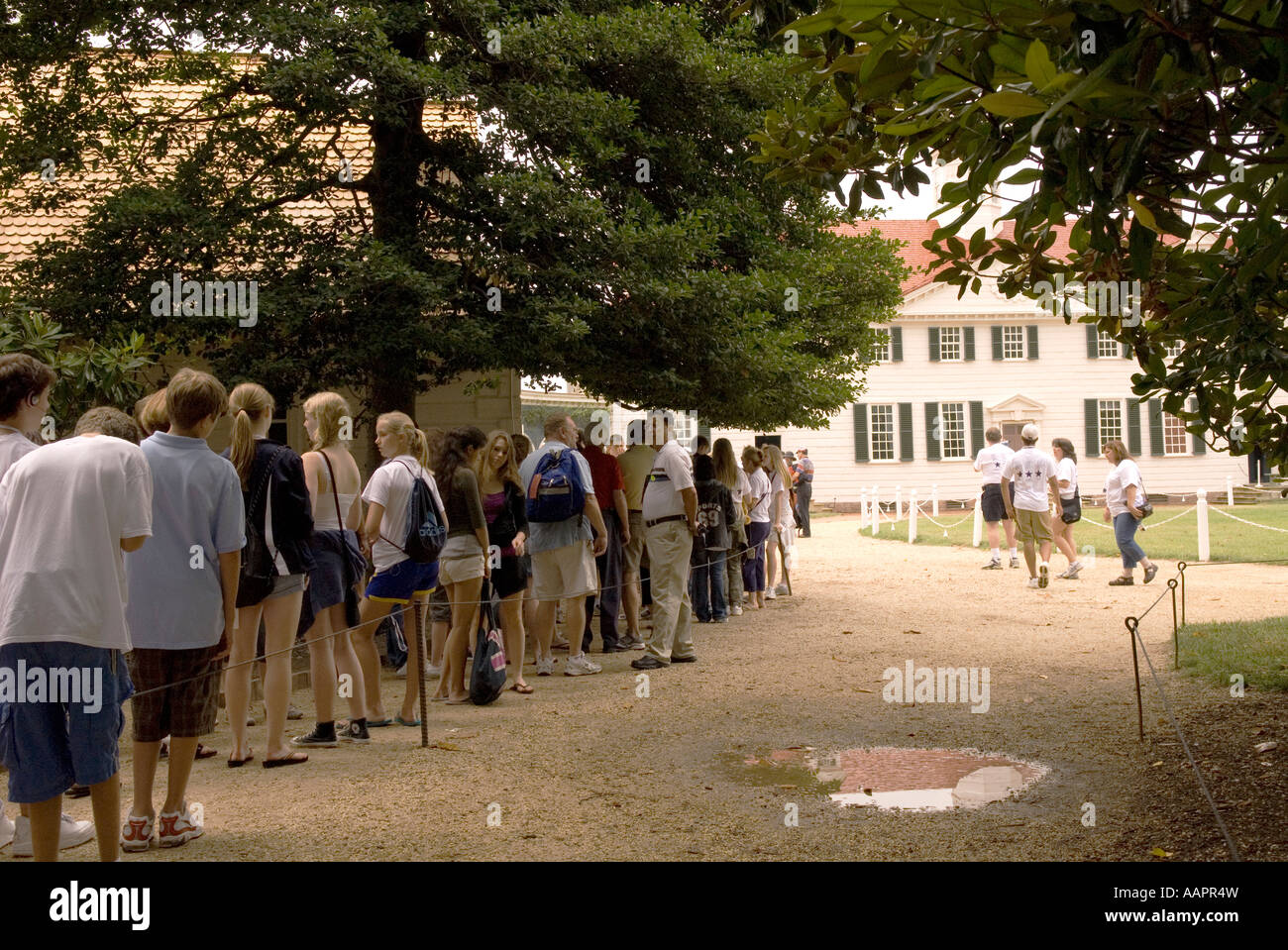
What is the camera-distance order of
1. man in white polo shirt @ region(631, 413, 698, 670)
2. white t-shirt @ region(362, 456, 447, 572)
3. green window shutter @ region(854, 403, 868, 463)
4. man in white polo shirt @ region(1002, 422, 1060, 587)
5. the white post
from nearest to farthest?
white t-shirt @ region(362, 456, 447, 572) → man in white polo shirt @ region(631, 413, 698, 670) → man in white polo shirt @ region(1002, 422, 1060, 587) → the white post → green window shutter @ region(854, 403, 868, 463)

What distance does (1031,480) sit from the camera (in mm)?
16422

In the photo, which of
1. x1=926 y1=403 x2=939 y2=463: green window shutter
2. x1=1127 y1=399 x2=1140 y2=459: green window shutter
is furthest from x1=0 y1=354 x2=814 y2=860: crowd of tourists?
x1=1127 y1=399 x2=1140 y2=459: green window shutter

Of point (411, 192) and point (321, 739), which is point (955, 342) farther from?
point (321, 739)

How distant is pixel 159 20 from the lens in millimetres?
11844

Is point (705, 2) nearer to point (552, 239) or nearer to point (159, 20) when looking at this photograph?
point (552, 239)

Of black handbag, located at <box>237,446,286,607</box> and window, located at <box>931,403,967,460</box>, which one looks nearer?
black handbag, located at <box>237,446,286,607</box>

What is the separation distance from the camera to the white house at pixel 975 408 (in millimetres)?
44500

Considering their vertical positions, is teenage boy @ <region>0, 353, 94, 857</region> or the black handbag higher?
teenage boy @ <region>0, 353, 94, 857</region>

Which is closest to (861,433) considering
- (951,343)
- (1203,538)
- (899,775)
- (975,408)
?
(975,408)

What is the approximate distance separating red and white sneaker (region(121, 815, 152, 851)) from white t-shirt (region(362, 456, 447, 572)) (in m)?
2.81

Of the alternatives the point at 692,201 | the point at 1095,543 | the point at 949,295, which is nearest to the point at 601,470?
the point at 692,201

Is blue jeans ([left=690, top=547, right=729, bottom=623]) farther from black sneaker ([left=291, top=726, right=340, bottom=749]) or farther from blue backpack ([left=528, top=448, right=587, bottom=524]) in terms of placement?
black sneaker ([left=291, top=726, right=340, bottom=749])

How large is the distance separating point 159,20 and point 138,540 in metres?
8.84

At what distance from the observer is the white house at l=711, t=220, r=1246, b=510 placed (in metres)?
44.5
